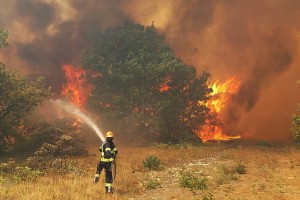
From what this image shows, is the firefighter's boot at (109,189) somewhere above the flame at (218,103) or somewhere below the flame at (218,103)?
below

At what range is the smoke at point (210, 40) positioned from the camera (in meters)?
42.8

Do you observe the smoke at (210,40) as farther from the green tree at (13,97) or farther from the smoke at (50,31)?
the green tree at (13,97)

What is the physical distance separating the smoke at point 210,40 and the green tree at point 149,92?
31.2 ft

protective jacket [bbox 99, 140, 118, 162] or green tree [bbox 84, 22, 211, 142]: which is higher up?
green tree [bbox 84, 22, 211, 142]

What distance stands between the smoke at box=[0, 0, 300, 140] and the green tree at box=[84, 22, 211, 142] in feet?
31.2

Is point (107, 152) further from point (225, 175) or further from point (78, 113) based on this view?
point (78, 113)

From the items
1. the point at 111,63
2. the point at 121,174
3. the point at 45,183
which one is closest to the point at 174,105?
the point at 111,63

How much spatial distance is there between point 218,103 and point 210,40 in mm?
10662

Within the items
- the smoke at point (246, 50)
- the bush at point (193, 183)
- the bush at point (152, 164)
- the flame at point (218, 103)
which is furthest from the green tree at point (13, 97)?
the smoke at point (246, 50)

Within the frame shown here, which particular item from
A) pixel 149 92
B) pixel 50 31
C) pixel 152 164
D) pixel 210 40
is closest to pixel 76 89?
pixel 50 31

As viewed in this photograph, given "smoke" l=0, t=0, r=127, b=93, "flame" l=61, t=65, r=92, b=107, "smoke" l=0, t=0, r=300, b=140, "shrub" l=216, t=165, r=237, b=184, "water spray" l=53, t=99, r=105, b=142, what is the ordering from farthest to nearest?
"smoke" l=0, t=0, r=300, b=140
"smoke" l=0, t=0, r=127, b=93
"flame" l=61, t=65, r=92, b=107
"water spray" l=53, t=99, r=105, b=142
"shrub" l=216, t=165, r=237, b=184

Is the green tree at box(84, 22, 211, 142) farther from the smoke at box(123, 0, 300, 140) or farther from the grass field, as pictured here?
the grass field

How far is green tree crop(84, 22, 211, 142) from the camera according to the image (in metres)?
31.6

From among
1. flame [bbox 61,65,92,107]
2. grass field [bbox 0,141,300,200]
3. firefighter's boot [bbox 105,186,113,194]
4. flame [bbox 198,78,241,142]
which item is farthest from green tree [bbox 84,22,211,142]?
firefighter's boot [bbox 105,186,113,194]
